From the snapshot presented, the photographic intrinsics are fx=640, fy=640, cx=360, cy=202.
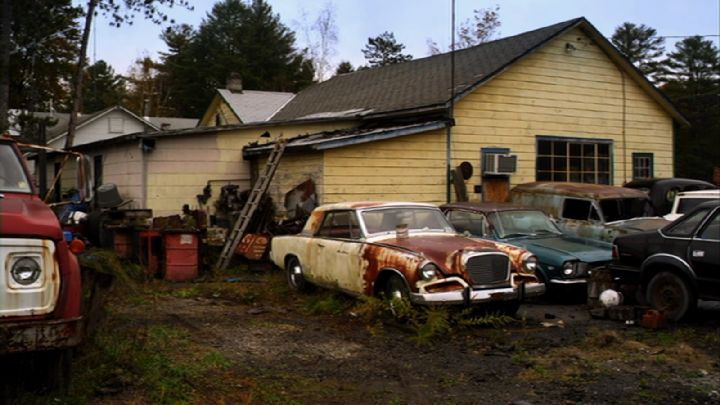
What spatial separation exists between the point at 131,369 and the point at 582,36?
1583 centimetres

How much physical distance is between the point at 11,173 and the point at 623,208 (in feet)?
34.2

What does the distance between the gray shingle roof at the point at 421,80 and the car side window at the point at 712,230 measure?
8.00 meters

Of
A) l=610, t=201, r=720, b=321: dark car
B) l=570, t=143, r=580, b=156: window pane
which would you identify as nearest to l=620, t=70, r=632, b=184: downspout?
l=570, t=143, r=580, b=156: window pane

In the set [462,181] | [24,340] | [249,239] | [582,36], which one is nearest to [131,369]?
[24,340]

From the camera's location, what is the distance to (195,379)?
17.4 ft

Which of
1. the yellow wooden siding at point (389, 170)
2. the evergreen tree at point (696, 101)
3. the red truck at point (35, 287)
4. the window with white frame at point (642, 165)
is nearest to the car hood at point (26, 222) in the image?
the red truck at point (35, 287)

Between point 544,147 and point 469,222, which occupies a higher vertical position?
point 544,147

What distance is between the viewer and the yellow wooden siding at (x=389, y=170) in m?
13.2

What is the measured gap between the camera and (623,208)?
12.1 meters

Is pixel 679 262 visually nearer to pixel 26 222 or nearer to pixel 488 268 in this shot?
pixel 488 268

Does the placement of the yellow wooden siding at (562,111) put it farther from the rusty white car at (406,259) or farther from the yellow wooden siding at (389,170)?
the rusty white car at (406,259)

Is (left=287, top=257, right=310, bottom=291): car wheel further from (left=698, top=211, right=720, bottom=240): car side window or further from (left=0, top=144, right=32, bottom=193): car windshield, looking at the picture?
(left=698, top=211, right=720, bottom=240): car side window

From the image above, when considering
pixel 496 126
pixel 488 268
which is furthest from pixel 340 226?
pixel 496 126

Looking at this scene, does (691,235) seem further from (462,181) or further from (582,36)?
(582,36)
